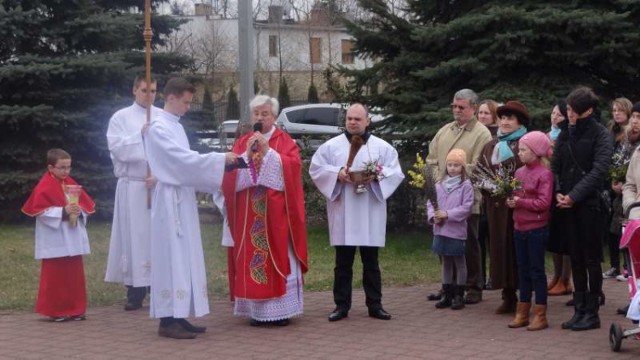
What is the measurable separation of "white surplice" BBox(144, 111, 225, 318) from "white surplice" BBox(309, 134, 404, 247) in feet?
3.90

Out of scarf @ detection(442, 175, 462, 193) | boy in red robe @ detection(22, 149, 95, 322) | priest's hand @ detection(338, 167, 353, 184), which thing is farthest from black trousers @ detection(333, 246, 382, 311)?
boy in red robe @ detection(22, 149, 95, 322)

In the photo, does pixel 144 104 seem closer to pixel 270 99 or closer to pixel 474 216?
pixel 270 99

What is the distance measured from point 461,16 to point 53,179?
6.94 meters

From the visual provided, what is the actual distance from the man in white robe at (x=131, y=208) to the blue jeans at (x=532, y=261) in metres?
3.44

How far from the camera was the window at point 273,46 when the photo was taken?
188ft

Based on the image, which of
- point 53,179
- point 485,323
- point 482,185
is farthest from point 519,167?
point 53,179

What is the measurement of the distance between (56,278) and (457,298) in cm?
370

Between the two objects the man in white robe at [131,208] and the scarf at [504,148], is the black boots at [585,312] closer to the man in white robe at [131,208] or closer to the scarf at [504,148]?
the scarf at [504,148]

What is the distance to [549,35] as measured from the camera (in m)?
13.0

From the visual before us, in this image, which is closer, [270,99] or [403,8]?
[270,99]

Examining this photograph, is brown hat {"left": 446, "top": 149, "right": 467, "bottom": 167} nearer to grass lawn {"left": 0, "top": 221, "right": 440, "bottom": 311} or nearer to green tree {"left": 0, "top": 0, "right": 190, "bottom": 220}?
grass lawn {"left": 0, "top": 221, "right": 440, "bottom": 311}

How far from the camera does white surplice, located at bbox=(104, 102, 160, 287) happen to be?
9.58 meters

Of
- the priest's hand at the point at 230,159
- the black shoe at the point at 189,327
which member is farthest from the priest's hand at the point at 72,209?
the priest's hand at the point at 230,159

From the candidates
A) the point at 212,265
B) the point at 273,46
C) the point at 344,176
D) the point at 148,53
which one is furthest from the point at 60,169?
the point at 273,46
